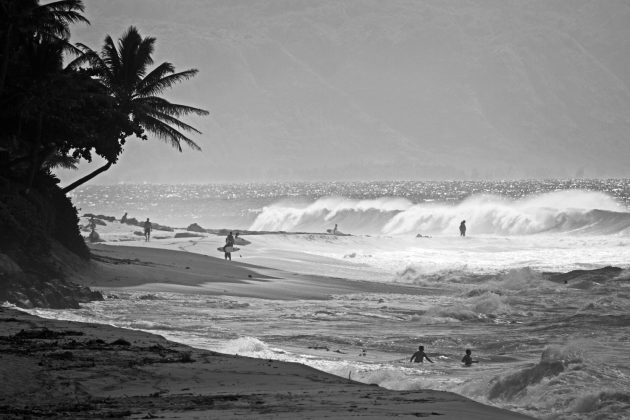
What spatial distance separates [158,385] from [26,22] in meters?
17.5

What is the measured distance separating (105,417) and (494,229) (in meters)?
75.0

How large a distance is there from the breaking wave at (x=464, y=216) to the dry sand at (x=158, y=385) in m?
63.0

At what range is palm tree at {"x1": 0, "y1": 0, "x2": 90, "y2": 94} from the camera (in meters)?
24.6

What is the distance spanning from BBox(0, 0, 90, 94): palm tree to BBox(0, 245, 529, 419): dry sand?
428 inches

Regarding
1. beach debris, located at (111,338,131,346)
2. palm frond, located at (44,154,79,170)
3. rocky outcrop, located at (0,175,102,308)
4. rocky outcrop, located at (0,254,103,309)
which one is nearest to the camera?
beach debris, located at (111,338,131,346)

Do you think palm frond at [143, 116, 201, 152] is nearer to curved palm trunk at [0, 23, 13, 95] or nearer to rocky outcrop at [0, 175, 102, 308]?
rocky outcrop at [0, 175, 102, 308]

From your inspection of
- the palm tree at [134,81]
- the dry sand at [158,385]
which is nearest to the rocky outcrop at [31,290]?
the dry sand at [158,385]

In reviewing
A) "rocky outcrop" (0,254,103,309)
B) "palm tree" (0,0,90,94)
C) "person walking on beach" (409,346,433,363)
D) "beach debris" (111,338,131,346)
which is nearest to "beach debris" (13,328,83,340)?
"beach debris" (111,338,131,346)

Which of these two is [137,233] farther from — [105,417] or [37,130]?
[105,417]

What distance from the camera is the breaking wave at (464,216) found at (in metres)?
77.8

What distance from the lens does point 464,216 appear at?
281 feet

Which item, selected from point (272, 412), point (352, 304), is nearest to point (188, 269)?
point (352, 304)

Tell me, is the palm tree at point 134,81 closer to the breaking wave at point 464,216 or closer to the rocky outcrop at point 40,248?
the rocky outcrop at point 40,248

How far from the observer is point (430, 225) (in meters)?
86.4
